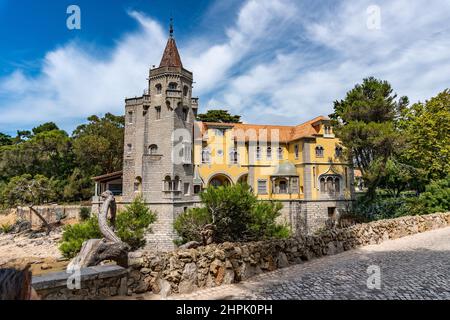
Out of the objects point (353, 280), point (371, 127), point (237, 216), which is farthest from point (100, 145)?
point (353, 280)

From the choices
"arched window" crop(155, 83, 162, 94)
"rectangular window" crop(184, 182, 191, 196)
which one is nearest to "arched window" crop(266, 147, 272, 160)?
"rectangular window" crop(184, 182, 191, 196)

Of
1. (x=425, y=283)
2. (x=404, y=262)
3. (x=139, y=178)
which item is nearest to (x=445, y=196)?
(x=404, y=262)

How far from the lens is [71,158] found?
45094 mm

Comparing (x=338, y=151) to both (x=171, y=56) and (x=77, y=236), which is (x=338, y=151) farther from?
(x=77, y=236)

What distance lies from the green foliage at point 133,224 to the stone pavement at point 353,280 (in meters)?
11.4

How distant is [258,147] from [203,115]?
1918 cm

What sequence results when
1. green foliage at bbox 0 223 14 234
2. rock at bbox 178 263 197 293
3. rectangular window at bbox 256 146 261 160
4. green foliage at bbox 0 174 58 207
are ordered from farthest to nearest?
green foliage at bbox 0 223 14 234, green foliage at bbox 0 174 58 207, rectangular window at bbox 256 146 261 160, rock at bbox 178 263 197 293

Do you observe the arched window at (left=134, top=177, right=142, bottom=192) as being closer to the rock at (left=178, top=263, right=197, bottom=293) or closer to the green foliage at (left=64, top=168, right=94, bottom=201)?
the green foliage at (left=64, top=168, right=94, bottom=201)

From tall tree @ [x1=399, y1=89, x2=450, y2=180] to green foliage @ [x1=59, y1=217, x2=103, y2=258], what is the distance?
25241mm

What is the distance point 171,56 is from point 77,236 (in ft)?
67.9

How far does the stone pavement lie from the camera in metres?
6.85

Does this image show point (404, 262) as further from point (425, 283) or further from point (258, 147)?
point (258, 147)

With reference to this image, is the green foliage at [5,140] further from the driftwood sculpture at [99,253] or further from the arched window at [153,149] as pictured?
the driftwood sculpture at [99,253]

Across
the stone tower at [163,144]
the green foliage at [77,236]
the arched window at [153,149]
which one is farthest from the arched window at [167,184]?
the green foliage at [77,236]
